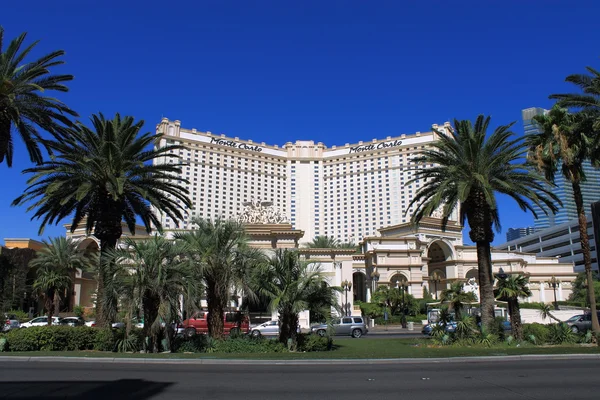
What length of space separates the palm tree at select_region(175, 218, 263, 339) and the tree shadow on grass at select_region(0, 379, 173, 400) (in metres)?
9.07

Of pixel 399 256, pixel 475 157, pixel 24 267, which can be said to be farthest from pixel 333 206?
pixel 475 157

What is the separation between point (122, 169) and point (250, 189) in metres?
117

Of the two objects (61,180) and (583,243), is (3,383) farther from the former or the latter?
(583,243)

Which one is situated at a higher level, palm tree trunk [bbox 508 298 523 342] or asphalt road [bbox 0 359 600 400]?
palm tree trunk [bbox 508 298 523 342]

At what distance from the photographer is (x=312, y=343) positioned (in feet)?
66.0

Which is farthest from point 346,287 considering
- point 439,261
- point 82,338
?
point 82,338

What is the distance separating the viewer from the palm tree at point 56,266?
4259cm

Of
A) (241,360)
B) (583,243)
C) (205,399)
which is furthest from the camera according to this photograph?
(583,243)

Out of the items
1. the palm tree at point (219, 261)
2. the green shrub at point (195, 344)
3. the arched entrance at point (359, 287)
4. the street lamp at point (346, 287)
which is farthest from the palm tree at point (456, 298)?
the arched entrance at point (359, 287)

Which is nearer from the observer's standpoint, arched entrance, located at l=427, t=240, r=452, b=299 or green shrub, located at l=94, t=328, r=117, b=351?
green shrub, located at l=94, t=328, r=117, b=351

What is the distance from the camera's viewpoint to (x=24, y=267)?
165 ft

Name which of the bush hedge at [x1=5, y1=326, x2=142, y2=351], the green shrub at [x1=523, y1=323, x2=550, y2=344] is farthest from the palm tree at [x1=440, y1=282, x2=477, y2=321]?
→ the bush hedge at [x1=5, y1=326, x2=142, y2=351]

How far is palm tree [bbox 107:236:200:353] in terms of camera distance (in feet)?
60.3

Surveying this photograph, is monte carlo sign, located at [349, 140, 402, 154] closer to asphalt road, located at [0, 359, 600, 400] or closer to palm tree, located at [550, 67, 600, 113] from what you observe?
palm tree, located at [550, 67, 600, 113]
